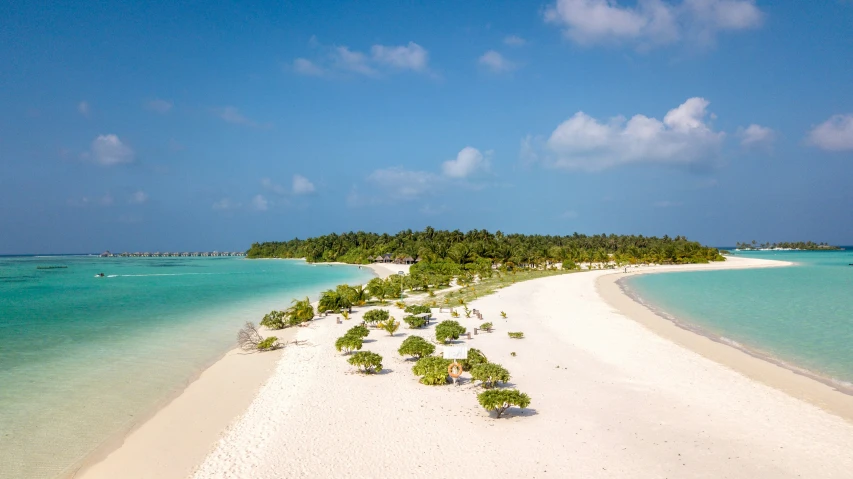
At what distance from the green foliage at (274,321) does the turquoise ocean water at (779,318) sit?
80.6 feet

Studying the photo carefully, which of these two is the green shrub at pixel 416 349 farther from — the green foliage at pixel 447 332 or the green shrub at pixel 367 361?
the green foliage at pixel 447 332

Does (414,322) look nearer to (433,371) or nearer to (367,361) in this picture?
Result: (367,361)

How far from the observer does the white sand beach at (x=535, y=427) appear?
9109mm

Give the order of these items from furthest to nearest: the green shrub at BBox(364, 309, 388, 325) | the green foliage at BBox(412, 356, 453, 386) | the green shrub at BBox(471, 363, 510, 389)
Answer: the green shrub at BBox(364, 309, 388, 325)
the green foliage at BBox(412, 356, 453, 386)
the green shrub at BBox(471, 363, 510, 389)

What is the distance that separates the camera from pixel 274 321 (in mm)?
24812

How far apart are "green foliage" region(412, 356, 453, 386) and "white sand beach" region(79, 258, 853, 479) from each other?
1.24 ft

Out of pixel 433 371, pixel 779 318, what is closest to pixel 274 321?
pixel 433 371

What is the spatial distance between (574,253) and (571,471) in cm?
9637

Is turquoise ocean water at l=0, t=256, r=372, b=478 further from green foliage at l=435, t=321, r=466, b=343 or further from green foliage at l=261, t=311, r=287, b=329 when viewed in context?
green foliage at l=435, t=321, r=466, b=343

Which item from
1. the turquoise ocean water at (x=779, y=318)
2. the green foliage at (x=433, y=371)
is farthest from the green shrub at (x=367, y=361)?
the turquoise ocean water at (x=779, y=318)

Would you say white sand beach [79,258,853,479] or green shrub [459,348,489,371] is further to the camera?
green shrub [459,348,489,371]

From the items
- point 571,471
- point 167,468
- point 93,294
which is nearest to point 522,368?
point 571,471

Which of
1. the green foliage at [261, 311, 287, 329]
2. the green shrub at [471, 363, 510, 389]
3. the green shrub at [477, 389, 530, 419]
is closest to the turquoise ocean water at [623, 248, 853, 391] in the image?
the green shrub at [471, 363, 510, 389]

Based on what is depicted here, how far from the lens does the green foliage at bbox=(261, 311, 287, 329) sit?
24875mm
